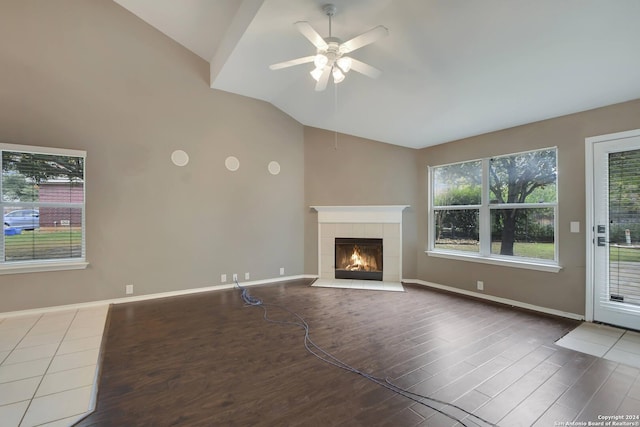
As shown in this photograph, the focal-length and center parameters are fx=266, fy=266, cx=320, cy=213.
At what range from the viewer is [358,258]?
17.5ft

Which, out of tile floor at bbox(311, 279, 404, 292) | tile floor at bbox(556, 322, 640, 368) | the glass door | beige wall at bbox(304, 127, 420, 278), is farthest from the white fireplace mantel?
tile floor at bbox(556, 322, 640, 368)

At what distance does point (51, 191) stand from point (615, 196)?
692 centimetres

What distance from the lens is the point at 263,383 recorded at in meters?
2.03

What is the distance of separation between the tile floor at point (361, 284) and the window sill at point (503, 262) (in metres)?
0.91

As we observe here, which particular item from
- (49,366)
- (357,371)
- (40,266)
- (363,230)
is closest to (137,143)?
(40,266)

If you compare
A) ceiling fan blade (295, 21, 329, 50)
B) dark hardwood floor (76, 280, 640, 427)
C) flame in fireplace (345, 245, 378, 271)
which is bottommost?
dark hardwood floor (76, 280, 640, 427)

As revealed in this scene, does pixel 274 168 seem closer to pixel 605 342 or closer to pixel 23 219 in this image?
pixel 23 219

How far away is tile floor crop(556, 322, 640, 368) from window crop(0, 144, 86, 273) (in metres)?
5.81

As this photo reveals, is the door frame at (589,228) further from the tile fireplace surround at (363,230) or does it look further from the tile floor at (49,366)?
the tile floor at (49,366)

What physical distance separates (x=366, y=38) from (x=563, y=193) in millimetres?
3241

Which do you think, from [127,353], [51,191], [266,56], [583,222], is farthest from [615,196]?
[51,191]

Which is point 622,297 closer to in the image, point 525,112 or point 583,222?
point 583,222

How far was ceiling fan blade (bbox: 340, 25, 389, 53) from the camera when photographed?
208 centimetres

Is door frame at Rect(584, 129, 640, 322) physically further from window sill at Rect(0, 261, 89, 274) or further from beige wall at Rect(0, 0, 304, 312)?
window sill at Rect(0, 261, 89, 274)
